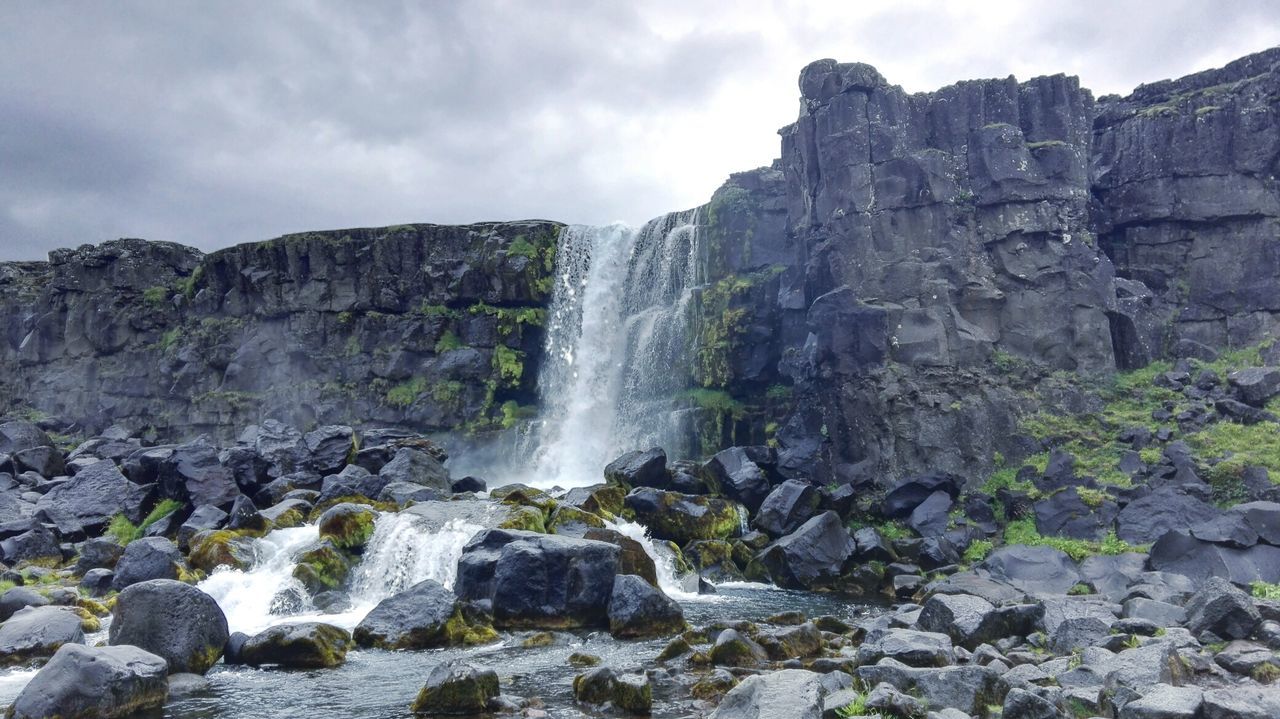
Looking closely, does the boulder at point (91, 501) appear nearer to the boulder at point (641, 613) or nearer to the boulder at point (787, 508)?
the boulder at point (641, 613)

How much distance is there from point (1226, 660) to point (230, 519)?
2355cm

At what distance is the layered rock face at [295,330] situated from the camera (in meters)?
44.9

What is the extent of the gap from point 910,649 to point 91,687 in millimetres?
10852

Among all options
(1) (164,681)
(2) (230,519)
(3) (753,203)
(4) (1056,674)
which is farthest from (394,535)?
(3) (753,203)

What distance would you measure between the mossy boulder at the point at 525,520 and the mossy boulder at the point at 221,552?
6004 millimetres

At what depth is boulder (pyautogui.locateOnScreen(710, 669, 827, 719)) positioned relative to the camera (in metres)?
9.70

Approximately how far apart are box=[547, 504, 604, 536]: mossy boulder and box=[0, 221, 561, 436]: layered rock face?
67.6ft

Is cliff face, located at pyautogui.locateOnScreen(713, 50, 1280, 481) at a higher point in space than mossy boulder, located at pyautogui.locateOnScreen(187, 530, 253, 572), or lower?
higher

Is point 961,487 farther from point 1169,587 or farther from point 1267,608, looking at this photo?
point 1267,608

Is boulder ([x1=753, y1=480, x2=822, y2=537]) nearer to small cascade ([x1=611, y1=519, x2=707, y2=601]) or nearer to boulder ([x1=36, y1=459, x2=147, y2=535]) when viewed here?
small cascade ([x1=611, y1=519, x2=707, y2=601])

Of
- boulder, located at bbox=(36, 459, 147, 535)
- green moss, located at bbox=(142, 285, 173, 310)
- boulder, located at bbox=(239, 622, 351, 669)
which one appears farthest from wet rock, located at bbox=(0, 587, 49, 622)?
green moss, located at bbox=(142, 285, 173, 310)

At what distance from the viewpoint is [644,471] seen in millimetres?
29188

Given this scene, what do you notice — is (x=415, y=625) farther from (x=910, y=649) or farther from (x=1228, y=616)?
(x=1228, y=616)

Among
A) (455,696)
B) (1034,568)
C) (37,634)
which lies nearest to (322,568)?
(37,634)
